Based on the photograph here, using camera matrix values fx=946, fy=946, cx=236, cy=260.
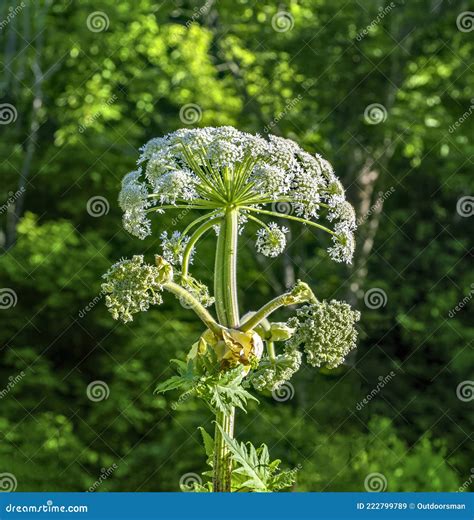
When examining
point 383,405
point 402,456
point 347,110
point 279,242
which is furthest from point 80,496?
point 347,110

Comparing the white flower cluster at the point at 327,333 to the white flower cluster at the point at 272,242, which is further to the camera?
the white flower cluster at the point at 272,242

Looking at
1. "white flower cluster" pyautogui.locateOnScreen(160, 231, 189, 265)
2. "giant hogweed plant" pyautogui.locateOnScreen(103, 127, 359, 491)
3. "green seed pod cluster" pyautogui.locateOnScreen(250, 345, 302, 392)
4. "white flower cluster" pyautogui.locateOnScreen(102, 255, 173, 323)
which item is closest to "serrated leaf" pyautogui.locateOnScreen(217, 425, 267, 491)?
"giant hogweed plant" pyautogui.locateOnScreen(103, 127, 359, 491)

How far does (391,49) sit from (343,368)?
2.66 meters

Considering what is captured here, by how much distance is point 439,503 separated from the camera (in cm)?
264

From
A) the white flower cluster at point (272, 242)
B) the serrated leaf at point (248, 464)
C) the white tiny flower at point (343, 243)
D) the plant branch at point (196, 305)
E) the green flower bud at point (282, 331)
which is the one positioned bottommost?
the serrated leaf at point (248, 464)

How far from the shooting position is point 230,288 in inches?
77.4

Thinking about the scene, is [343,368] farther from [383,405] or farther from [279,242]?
[279,242]

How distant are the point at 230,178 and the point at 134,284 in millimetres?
313

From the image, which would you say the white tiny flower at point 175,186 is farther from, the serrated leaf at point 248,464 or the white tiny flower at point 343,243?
the serrated leaf at point 248,464

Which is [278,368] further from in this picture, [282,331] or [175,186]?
Answer: [175,186]

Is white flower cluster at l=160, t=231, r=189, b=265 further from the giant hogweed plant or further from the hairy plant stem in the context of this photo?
the hairy plant stem

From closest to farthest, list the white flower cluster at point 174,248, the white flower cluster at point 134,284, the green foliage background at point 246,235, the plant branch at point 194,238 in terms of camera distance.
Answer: the white flower cluster at point 134,284 < the plant branch at point 194,238 < the white flower cluster at point 174,248 < the green foliage background at point 246,235

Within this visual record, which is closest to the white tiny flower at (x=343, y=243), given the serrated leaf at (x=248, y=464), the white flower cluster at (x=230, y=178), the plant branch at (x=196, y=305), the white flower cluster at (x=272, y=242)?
the white flower cluster at (x=230, y=178)

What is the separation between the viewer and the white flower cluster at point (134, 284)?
1921 mm
